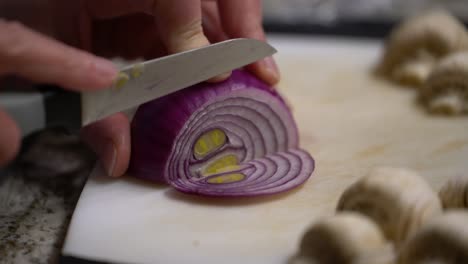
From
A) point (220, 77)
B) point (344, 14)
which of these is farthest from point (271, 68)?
point (344, 14)

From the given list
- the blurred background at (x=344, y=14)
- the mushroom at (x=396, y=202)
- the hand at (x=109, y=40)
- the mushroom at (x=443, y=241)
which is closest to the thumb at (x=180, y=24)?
the hand at (x=109, y=40)

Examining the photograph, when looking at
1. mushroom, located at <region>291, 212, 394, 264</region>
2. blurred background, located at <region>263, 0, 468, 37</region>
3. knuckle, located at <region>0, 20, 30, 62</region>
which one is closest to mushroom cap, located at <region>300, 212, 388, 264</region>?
mushroom, located at <region>291, 212, 394, 264</region>

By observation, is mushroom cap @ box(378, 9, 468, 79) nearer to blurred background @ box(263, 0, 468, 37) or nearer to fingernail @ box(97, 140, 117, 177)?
blurred background @ box(263, 0, 468, 37)

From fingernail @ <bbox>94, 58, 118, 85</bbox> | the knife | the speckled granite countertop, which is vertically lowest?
the speckled granite countertop

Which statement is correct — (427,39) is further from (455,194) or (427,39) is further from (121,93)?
(121,93)

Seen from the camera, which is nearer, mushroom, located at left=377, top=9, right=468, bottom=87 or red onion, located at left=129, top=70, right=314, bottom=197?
red onion, located at left=129, top=70, right=314, bottom=197

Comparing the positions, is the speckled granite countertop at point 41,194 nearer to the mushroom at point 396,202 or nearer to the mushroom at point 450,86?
the mushroom at point 396,202

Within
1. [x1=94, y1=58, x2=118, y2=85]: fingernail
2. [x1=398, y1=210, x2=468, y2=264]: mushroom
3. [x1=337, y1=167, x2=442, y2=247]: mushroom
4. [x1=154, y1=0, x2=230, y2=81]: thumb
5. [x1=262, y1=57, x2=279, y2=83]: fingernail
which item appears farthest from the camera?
[x1=262, y1=57, x2=279, y2=83]: fingernail
